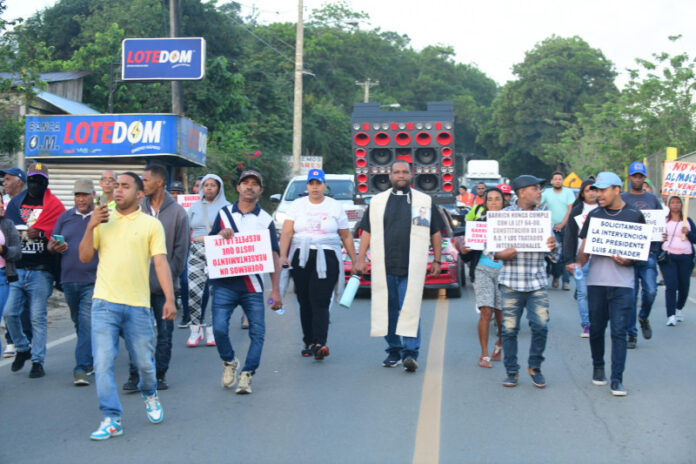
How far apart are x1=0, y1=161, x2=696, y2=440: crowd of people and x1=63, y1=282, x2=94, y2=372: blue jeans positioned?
0.01 metres

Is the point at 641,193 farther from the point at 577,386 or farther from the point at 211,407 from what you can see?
the point at 211,407

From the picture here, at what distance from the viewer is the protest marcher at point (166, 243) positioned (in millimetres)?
7742

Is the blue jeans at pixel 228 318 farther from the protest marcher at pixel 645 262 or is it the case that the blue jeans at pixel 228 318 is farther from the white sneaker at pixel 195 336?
the protest marcher at pixel 645 262

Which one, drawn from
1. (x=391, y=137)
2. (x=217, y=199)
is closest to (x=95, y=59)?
(x=391, y=137)

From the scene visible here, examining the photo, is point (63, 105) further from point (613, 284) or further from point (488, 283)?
point (613, 284)

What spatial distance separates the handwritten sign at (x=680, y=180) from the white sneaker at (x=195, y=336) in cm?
765

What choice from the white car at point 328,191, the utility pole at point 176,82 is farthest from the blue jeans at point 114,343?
the utility pole at point 176,82

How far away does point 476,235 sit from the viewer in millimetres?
8758

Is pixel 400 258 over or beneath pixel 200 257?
over

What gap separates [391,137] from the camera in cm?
1794

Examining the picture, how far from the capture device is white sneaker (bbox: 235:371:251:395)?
24.7 feet

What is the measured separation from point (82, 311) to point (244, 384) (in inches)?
61.9

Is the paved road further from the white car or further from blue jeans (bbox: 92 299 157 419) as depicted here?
the white car

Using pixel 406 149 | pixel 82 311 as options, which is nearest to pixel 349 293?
pixel 82 311
